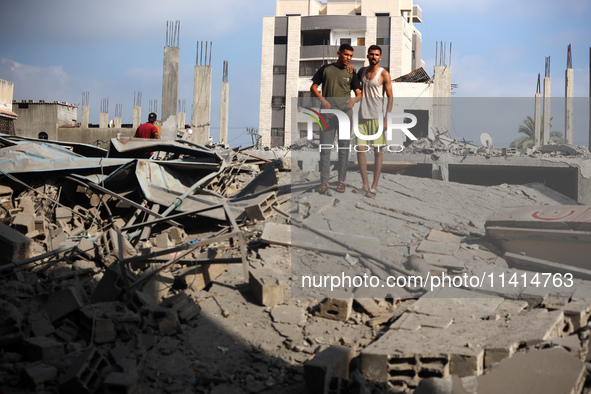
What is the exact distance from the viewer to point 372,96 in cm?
668

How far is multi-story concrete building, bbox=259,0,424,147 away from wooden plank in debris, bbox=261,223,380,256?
90.5 ft

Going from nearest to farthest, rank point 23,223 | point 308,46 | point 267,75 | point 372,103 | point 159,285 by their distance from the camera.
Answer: point 159,285, point 23,223, point 372,103, point 308,46, point 267,75

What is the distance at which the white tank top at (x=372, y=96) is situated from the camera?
21.7ft

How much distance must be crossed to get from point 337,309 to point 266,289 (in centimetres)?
67

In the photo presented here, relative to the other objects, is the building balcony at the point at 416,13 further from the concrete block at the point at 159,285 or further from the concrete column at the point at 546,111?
the concrete block at the point at 159,285

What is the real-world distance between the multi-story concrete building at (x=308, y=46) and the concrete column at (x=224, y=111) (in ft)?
22.9

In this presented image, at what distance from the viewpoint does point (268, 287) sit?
4.80m

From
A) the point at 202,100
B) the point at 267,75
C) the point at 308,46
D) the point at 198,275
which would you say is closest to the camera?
the point at 198,275

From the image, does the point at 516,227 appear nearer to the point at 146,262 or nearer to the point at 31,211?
the point at 146,262

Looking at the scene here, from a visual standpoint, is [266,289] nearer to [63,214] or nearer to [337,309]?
[337,309]

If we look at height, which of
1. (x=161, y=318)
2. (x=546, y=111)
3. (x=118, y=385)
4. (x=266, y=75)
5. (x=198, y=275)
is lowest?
(x=118, y=385)

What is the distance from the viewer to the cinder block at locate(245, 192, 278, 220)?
669 centimetres

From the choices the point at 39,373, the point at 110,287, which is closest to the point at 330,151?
the point at 110,287

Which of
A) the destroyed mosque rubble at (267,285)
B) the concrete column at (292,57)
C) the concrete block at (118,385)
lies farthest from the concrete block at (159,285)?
the concrete column at (292,57)
